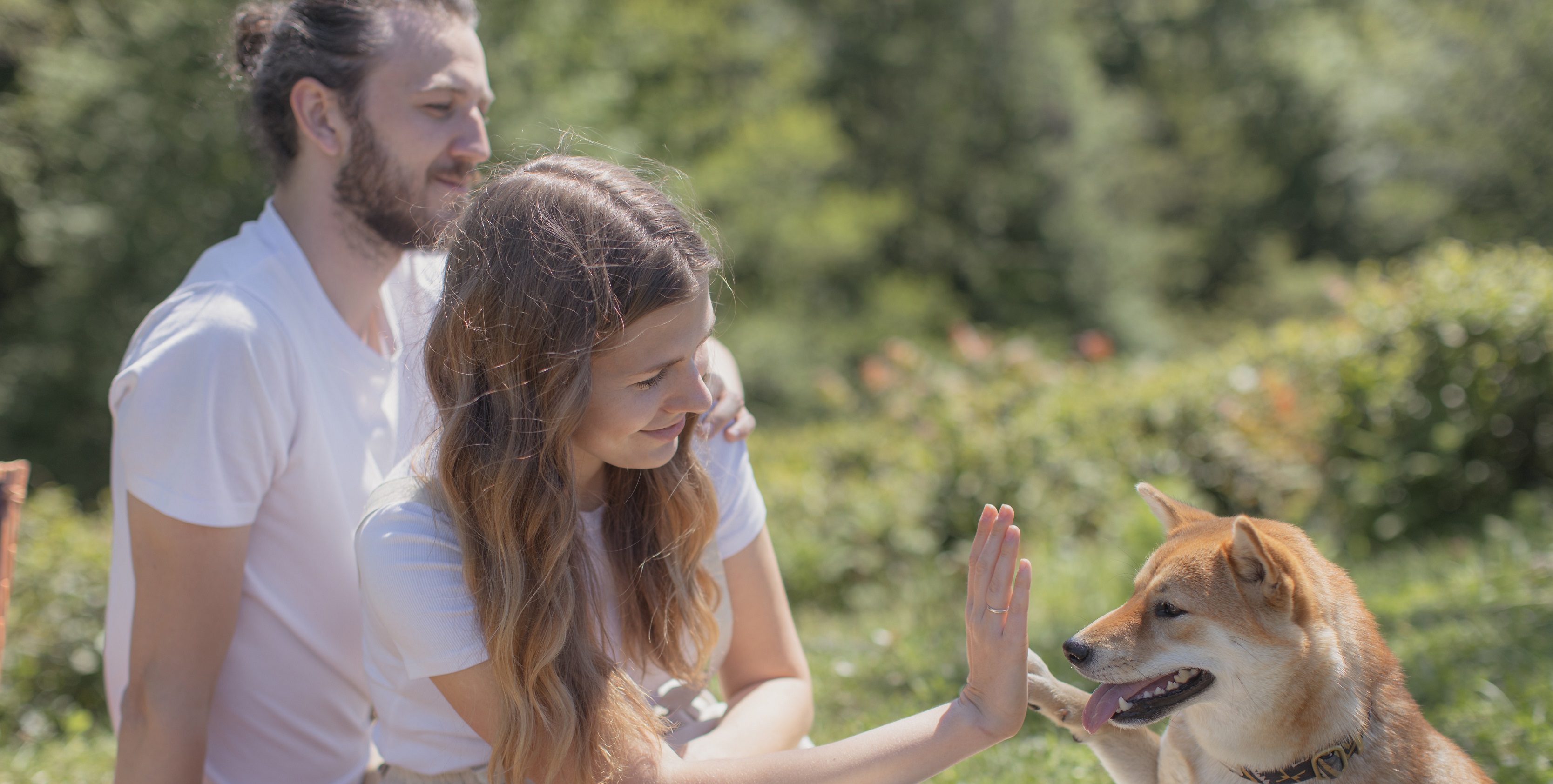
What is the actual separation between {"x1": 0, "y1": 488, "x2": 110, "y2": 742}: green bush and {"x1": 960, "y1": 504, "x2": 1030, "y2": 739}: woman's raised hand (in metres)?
4.23

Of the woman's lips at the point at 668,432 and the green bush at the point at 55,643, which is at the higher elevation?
the woman's lips at the point at 668,432

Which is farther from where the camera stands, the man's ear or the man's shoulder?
the man's ear

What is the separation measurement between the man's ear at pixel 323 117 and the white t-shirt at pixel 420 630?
1.09 meters

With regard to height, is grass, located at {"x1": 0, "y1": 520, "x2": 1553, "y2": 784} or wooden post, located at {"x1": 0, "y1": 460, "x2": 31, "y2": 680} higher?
wooden post, located at {"x1": 0, "y1": 460, "x2": 31, "y2": 680}

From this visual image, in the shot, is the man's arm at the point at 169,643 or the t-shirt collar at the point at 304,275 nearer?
the man's arm at the point at 169,643

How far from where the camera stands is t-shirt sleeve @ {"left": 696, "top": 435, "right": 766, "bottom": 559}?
2689 millimetres

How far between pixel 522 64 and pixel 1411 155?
1674 cm

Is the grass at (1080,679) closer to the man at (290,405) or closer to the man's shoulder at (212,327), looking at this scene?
the man at (290,405)

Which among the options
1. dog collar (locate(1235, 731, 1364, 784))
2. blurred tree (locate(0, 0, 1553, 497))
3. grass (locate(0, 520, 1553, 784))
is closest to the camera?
dog collar (locate(1235, 731, 1364, 784))

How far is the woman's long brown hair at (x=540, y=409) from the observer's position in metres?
2.10

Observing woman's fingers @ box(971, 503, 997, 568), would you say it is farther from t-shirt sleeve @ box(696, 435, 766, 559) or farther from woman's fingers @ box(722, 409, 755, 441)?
woman's fingers @ box(722, 409, 755, 441)

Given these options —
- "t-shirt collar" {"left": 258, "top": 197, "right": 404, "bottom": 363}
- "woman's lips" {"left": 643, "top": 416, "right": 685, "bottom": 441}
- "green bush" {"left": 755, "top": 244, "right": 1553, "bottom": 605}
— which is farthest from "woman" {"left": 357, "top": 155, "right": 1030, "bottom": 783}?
"green bush" {"left": 755, "top": 244, "right": 1553, "bottom": 605}

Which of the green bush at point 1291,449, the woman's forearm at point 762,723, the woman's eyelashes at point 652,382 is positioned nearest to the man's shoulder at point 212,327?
the woman's eyelashes at point 652,382

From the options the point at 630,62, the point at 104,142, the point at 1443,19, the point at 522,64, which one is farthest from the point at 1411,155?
the point at 104,142
